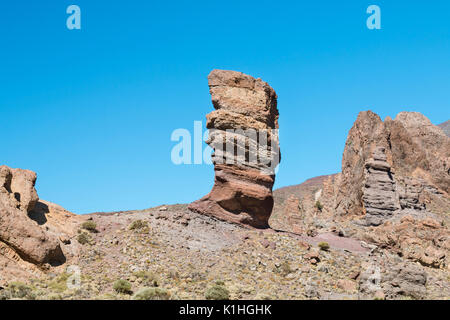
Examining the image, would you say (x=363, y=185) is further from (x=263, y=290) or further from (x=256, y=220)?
(x=263, y=290)

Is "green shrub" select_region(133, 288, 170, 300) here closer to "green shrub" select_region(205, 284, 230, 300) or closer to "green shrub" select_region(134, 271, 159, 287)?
"green shrub" select_region(205, 284, 230, 300)

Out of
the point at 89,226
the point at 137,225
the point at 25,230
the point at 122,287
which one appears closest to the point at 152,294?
the point at 122,287

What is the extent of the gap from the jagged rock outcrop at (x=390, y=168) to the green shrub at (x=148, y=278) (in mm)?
28836

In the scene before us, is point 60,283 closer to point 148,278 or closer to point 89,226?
point 148,278

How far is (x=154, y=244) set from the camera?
3002 cm

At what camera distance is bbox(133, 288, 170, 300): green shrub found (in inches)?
→ 885

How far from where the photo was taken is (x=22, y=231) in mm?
26219

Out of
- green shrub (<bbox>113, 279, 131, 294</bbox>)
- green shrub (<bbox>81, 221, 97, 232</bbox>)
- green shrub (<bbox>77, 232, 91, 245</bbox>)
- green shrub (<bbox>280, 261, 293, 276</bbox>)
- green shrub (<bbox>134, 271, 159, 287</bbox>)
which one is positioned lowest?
green shrub (<bbox>113, 279, 131, 294</bbox>)

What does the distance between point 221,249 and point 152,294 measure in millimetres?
8798

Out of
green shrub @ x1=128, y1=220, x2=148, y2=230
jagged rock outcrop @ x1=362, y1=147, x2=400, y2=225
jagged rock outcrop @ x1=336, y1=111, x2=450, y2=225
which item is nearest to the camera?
green shrub @ x1=128, y1=220, x2=148, y2=230

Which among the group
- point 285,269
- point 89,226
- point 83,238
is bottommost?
point 285,269

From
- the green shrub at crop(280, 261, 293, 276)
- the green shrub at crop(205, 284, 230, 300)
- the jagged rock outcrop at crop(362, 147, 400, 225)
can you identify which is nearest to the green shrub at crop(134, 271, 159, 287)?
the green shrub at crop(205, 284, 230, 300)

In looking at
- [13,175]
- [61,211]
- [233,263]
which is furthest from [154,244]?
[13,175]

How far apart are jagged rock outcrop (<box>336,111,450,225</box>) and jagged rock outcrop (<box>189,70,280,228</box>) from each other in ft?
56.4
